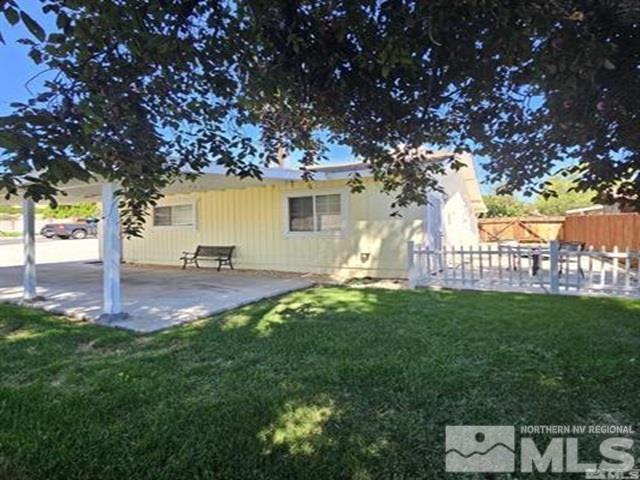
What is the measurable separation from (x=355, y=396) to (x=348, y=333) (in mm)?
1952

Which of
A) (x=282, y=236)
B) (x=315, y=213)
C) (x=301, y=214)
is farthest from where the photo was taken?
(x=282, y=236)

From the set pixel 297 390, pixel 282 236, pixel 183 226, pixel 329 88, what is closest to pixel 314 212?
pixel 282 236

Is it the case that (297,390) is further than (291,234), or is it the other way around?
(291,234)

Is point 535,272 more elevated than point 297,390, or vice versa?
point 535,272

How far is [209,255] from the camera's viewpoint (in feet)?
45.9

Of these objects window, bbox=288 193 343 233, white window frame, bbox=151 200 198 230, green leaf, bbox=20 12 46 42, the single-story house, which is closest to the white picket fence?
the single-story house

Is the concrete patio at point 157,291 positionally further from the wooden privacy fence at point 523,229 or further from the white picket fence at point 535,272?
the wooden privacy fence at point 523,229

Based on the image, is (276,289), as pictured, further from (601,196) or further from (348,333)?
(601,196)

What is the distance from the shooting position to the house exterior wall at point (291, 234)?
11180mm

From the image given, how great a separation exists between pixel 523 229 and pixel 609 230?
7.58 metres

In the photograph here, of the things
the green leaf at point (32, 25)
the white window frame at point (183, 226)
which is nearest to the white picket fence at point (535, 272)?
the white window frame at point (183, 226)

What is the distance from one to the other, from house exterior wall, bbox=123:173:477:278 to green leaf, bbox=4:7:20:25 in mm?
9583

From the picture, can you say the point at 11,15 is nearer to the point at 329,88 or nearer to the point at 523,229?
the point at 329,88

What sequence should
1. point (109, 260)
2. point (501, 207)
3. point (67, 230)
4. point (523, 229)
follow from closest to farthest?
point (109, 260) < point (523, 229) < point (501, 207) < point (67, 230)
